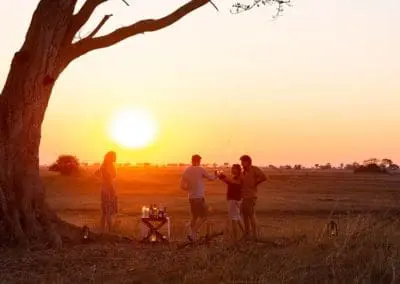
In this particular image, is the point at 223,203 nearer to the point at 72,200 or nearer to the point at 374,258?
the point at 72,200

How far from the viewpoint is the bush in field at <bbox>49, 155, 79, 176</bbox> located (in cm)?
6495

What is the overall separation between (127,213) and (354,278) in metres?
20.4

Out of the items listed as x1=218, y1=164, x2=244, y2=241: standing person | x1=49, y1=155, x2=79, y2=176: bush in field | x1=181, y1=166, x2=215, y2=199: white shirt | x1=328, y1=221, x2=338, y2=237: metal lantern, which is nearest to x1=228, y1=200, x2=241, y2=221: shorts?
x1=218, y1=164, x2=244, y2=241: standing person

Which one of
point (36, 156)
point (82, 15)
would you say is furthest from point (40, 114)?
point (82, 15)

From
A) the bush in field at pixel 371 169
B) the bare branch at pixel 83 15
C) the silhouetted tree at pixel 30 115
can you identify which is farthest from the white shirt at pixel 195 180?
the bush in field at pixel 371 169

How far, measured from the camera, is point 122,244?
12.9m

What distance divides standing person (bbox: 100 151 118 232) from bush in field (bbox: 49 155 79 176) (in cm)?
4888

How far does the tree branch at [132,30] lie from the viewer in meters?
13.3

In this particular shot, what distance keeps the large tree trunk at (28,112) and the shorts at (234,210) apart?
12.0 feet

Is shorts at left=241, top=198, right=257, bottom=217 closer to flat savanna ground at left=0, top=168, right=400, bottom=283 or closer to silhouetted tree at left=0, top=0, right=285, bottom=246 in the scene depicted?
flat savanna ground at left=0, top=168, right=400, bottom=283

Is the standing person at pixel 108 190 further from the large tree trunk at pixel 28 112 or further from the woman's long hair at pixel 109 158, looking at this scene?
the large tree trunk at pixel 28 112

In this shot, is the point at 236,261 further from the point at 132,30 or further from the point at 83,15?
the point at 83,15

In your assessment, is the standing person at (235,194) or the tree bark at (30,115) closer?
the tree bark at (30,115)

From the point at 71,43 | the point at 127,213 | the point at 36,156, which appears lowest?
the point at 127,213
